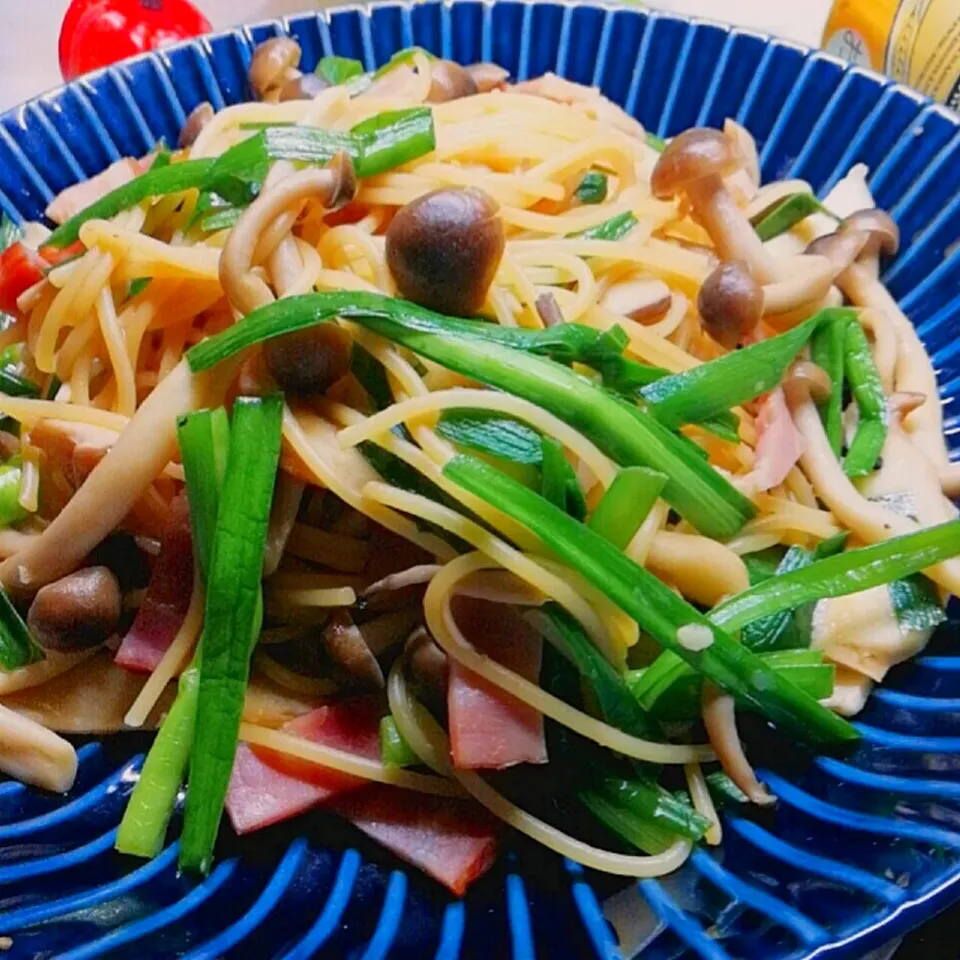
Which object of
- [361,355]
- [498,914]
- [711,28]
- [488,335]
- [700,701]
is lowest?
[498,914]

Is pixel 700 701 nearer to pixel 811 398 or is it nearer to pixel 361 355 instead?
pixel 811 398

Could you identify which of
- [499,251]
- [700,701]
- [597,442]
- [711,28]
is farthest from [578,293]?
[711,28]

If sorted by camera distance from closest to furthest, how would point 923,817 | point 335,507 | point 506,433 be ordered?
point 923,817 < point 506,433 < point 335,507

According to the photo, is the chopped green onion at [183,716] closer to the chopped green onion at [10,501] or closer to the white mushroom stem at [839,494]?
the chopped green onion at [10,501]

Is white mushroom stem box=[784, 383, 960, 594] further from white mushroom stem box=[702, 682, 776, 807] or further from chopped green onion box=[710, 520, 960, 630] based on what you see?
white mushroom stem box=[702, 682, 776, 807]

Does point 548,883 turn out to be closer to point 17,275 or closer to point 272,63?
point 17,275

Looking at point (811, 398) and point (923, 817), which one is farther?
point (811, 398)

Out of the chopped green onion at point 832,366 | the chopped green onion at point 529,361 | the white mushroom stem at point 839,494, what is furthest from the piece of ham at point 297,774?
the chopped green onion at point 832,366
